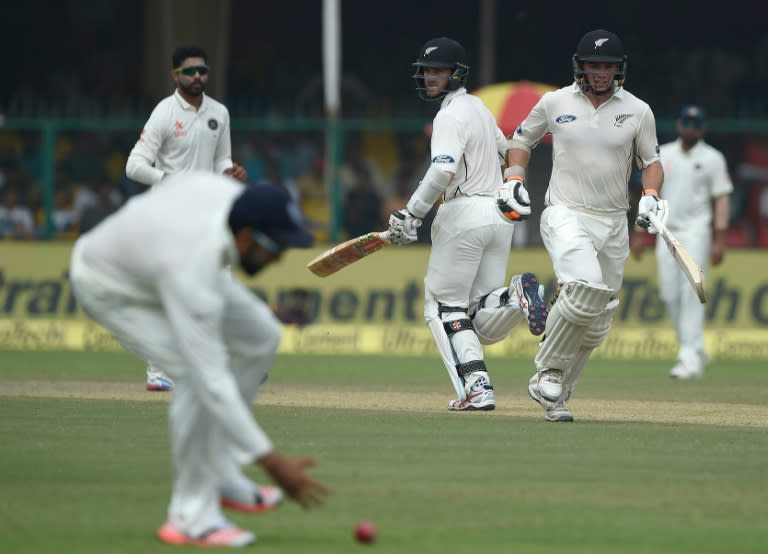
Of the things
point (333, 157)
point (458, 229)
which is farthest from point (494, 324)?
point (333, 157)

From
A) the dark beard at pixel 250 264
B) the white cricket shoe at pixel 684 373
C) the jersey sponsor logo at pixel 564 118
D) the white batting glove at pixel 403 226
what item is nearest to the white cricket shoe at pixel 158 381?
the white batting glove at pixel 403 226

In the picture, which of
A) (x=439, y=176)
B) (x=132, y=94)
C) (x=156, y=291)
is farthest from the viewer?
(x=132, y=94)

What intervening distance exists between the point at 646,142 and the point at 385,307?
7.91 meters

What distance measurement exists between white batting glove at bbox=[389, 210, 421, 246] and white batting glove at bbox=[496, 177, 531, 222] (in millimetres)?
630

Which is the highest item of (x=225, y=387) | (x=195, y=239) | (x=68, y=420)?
(x=195, y=239)

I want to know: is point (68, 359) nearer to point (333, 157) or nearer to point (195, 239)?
point (333, 157)

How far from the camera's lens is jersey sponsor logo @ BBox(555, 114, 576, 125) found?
1046cm

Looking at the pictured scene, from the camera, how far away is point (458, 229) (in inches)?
436

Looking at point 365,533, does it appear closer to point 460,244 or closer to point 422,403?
point 460,244

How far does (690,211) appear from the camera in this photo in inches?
608

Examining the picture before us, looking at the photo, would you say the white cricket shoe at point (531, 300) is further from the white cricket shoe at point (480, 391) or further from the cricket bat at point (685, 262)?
the cricket bat at point (685, 262)

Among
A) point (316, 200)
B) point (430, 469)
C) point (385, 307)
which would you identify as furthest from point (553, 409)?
point (316, 200)

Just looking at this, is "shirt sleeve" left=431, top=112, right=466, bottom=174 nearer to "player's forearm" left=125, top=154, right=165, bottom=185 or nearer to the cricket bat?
the cricket bat

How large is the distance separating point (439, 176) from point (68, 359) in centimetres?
625
